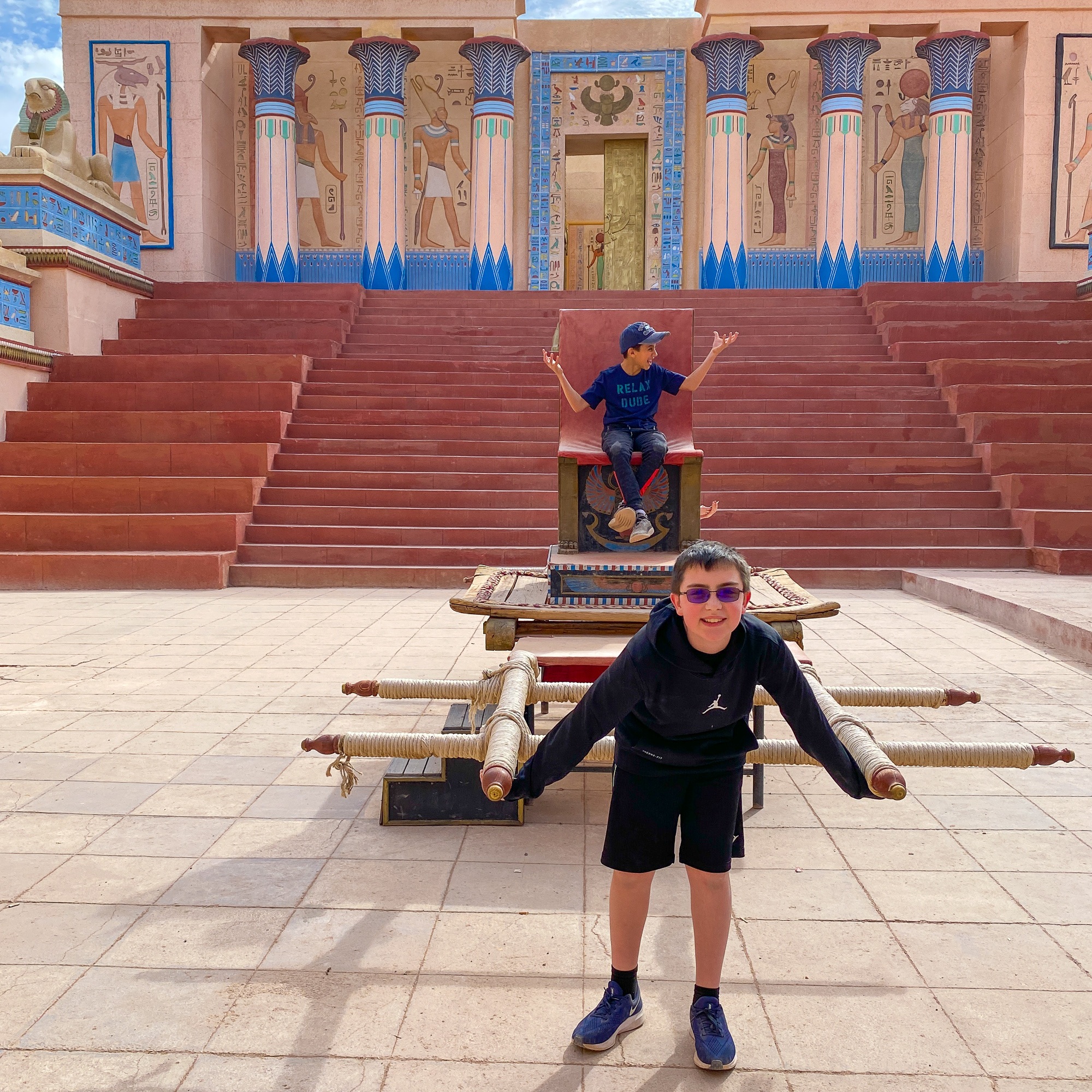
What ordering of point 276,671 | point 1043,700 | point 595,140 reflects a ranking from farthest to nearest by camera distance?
point 595,140 → point 276,671 → point 1043,700

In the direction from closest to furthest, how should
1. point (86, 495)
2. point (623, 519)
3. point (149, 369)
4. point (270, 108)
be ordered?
point (623, 519) → point (86, 495) → point (149, 369) → point (270, 108)

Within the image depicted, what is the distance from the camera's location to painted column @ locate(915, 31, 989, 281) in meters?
15.9

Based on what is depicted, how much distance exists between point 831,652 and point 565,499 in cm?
215

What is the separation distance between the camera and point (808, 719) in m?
2.14

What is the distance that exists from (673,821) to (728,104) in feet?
52.8

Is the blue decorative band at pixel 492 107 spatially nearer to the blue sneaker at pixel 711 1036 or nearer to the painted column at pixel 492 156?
the painted column at pixel 492 156

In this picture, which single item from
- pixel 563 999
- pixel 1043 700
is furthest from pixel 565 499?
pixel 563 999

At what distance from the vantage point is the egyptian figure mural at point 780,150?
1728 centimetres

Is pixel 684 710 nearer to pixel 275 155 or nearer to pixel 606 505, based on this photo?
pixel 606 505

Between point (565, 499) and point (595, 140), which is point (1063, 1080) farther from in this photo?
point (595, 140)

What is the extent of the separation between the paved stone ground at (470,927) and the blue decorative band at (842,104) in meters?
13.8

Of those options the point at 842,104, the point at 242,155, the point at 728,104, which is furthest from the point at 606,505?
the point at 242,155

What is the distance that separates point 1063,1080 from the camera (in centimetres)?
207

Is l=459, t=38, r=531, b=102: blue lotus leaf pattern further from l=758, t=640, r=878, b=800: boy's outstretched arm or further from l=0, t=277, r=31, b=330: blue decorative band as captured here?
l=758, t=640, r=878, b=800: boy's outstretched arm
